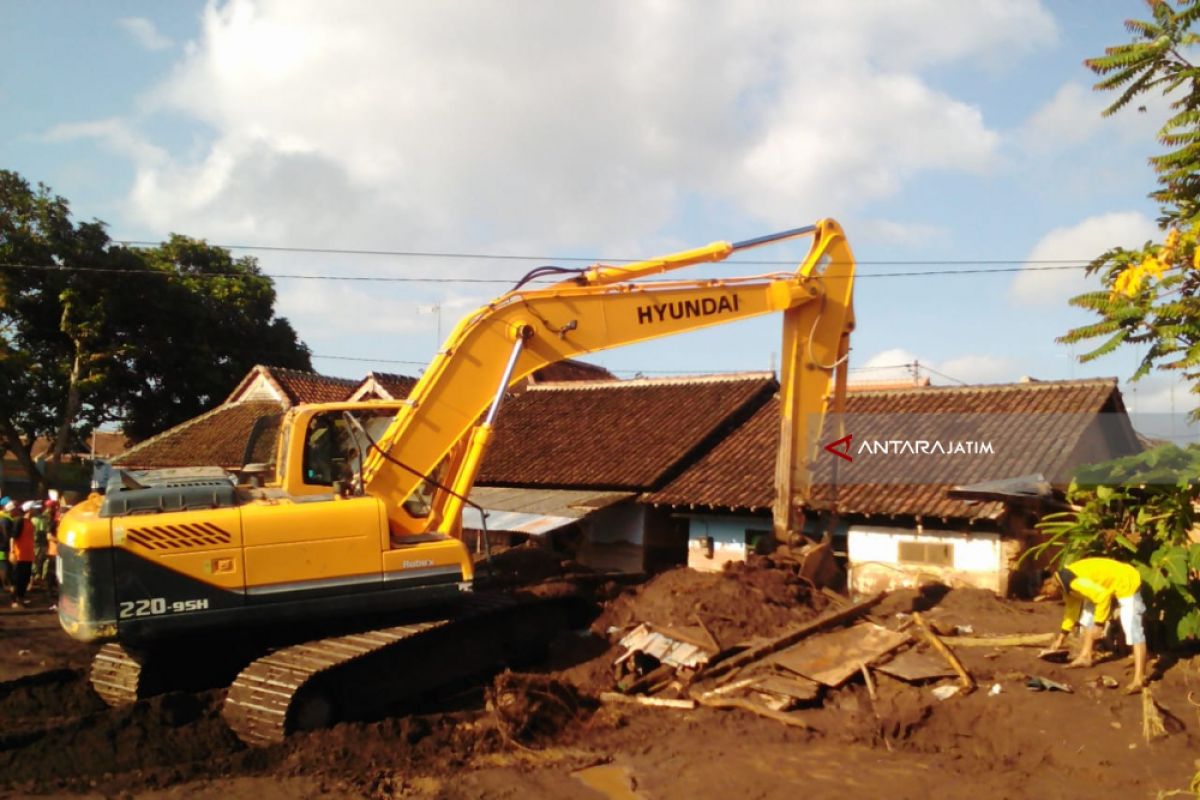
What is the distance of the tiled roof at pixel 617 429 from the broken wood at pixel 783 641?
6510 millimetres

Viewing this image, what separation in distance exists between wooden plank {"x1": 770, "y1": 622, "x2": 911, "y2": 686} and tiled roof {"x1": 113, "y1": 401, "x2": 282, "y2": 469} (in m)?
17.9

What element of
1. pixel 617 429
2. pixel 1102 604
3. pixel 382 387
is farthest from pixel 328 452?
pixel 382 387

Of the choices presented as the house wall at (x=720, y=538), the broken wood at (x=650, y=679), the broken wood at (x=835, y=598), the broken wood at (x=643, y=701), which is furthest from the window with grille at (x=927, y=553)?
the broken wood at (x=643, y=701)

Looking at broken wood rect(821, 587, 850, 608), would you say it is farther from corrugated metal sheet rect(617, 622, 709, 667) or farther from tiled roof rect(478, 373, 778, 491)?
tiled roof rect(478, 373, 778, 491)

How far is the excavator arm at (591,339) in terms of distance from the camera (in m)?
8.95

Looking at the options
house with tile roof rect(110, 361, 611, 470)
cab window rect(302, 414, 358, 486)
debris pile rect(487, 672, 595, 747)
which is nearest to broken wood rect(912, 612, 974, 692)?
debris pile rect(487, 672, 595, 747)

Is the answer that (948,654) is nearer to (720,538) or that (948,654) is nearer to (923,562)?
(923,562)

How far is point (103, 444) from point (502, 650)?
48.3 m

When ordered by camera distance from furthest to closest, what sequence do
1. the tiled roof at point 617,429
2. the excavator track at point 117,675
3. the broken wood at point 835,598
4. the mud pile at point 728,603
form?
the tiled roof at point 617,429, the broken wood at point 835,598, the mud pile at point 728,603, the excavator track at point 117,675

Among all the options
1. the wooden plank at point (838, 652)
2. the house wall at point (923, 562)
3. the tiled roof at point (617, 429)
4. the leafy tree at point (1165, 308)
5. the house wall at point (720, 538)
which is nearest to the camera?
the leafy tree at point (1165, 308)

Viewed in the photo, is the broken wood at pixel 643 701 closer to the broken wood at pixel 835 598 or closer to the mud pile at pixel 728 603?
the mud pile at pixel 728 603

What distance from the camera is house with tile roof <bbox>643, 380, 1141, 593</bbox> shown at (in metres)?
12.7

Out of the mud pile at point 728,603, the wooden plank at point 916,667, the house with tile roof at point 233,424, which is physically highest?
the house with tile roof at point 233,424

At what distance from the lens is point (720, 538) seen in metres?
15.5
